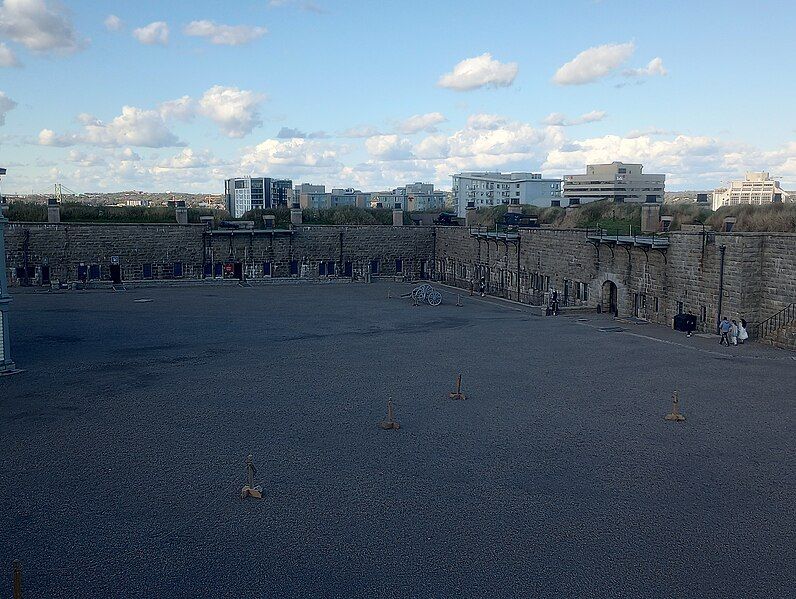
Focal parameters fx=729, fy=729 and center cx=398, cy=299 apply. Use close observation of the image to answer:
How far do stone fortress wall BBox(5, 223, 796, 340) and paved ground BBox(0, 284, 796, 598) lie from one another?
383 cm

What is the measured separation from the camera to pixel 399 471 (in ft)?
40.6

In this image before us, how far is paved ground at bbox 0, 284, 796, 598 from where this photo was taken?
902 centimetres

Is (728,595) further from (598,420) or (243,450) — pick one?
(243,450)

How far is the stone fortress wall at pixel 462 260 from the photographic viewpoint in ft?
81.3

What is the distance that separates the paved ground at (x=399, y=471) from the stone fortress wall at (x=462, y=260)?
151 inches

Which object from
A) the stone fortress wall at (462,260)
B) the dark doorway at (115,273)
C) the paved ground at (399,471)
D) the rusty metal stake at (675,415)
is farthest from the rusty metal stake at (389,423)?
the dark doorway at (115,273)

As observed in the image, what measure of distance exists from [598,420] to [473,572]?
7.12 meters

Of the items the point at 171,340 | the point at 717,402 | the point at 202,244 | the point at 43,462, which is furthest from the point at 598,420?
the point at 202,244

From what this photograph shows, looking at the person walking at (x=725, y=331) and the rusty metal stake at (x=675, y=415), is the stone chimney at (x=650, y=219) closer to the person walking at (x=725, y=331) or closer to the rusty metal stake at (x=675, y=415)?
the person walking at (x=725, y=331)

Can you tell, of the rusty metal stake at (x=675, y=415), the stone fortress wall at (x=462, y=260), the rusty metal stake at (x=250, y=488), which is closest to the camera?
the rusty metal stake at (x=250, y=488)

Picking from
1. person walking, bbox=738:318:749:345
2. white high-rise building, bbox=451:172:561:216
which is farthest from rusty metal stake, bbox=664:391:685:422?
white high-rise building, bbox=451:172:561:216

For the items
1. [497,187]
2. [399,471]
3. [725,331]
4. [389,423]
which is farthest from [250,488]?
[497,187]

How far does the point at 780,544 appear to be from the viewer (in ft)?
31.9

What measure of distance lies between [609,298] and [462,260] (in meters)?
14.7
